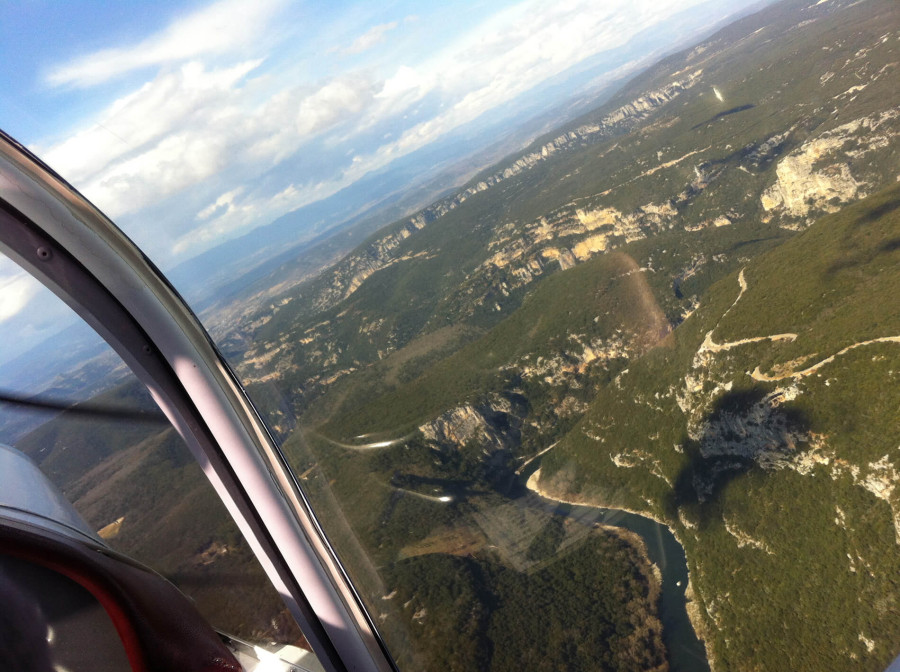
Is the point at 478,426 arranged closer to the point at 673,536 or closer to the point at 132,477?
the point at 673,536

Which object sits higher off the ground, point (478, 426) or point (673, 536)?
point (478, 426)

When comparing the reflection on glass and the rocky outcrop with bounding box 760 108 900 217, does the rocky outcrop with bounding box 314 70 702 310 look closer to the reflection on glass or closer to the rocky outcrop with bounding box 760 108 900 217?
the rocky outcrop with bounding box 760 108 900 217

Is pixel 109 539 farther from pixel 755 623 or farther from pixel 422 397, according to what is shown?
pixel 422 397

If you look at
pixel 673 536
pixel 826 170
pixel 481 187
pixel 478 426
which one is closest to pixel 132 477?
pixel 673 536

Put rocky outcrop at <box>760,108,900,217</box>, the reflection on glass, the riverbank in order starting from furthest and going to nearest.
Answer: rocky outcrop at <box>760,108,900,217</box> < the riverbank < the reflection on glass

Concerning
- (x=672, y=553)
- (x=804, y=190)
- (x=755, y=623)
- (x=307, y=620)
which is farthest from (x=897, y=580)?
(x=804, y=190)

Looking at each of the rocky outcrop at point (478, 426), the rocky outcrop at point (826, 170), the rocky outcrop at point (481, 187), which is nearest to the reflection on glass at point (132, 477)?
the rocky outcrop at point (478, 426)

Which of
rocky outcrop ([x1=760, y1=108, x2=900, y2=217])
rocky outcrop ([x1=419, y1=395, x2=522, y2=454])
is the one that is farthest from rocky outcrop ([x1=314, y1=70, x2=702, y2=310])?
rocky outcrop ([x1=419, y1=395, x2=522, y2=454])

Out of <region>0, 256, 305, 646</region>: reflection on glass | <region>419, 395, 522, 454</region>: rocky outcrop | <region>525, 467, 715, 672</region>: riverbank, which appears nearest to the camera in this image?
<region>0, 256, 305, 646</region>: reflection on glass
